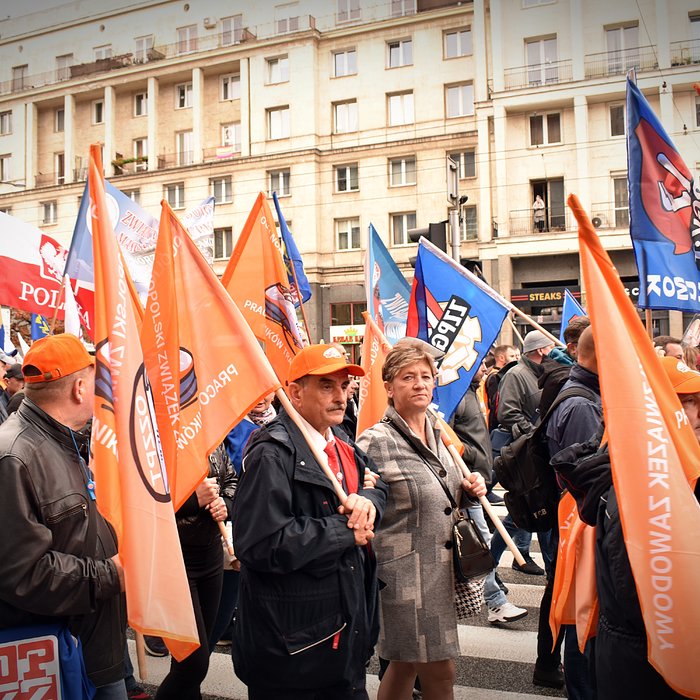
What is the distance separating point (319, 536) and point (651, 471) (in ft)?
4.11

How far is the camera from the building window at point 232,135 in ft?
119

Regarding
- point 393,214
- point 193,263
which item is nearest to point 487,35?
point 393,214

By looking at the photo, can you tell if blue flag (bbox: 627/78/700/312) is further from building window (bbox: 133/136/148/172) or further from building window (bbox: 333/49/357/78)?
building window (bbox: 133/136/148/172)

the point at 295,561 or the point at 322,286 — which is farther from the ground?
the point at 322,286

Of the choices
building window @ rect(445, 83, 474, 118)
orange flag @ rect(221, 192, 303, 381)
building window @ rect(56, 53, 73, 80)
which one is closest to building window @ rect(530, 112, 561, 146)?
building window @ rect(445, 83, 474, 118)

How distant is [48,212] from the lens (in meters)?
41.1

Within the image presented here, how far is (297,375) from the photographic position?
3451mm

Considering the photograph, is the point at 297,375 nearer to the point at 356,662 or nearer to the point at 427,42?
the point at 356,662

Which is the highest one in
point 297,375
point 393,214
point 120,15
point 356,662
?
point 120,15

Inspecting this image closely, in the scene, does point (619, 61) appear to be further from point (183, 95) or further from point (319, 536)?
point (319, 536)

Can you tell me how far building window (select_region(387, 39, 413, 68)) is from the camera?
110ft

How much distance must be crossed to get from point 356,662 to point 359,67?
33.8 metres

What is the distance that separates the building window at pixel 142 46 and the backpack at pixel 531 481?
3974cm

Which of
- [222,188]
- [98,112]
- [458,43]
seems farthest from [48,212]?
[458,43]
